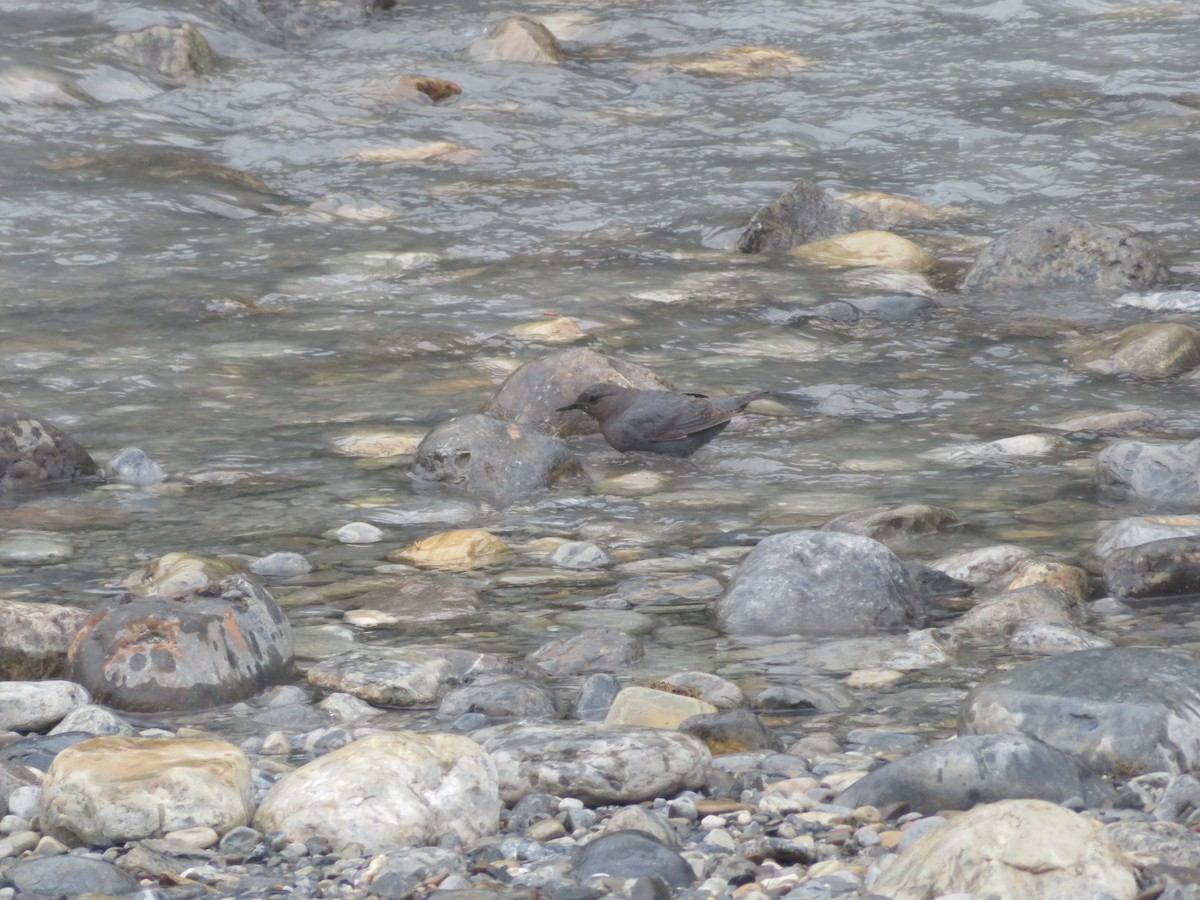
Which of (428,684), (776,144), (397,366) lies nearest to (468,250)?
(397,366)

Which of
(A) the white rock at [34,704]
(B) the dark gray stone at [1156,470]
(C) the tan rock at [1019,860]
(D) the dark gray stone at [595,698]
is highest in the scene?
(C) the tan rock at [1019,860]

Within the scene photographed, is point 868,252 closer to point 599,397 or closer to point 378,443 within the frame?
point 599,397

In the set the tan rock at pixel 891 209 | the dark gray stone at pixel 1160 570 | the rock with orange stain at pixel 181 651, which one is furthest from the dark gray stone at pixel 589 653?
the tan rock at pixel 891 209

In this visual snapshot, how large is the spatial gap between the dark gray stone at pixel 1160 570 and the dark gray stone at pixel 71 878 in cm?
223

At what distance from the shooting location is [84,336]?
6.48m

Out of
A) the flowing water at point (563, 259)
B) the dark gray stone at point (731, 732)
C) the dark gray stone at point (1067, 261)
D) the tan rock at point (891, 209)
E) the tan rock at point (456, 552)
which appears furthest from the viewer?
the tan rock at point (891, 209)

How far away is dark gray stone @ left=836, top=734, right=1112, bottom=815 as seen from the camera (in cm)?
233

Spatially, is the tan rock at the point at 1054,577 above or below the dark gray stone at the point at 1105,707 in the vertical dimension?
below

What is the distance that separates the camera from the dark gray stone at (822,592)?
11.3ft

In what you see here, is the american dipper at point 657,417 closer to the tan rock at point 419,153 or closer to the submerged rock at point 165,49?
the tan rock at point 419,153

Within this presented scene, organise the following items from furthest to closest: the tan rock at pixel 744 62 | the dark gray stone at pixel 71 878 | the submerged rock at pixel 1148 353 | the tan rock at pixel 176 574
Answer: the tan rock at pixel 744 62 < the submerged rock at pixel 1148 353 < the tan rock at pixel 176 574 < the dark gray stone at pixel 71 878

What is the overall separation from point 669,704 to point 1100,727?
0.70 meters

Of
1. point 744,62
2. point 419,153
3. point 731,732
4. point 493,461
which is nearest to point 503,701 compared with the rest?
point 731,732

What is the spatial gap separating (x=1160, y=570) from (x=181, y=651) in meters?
1.98
